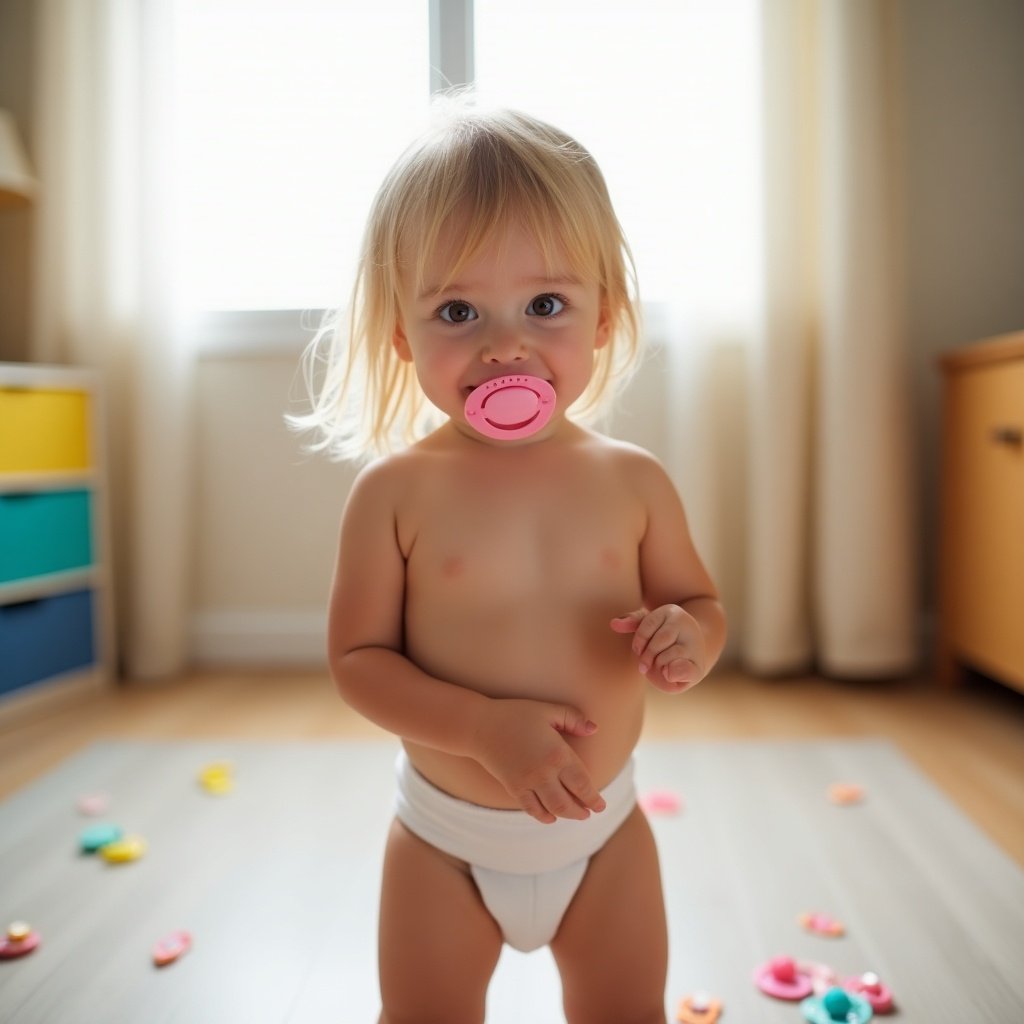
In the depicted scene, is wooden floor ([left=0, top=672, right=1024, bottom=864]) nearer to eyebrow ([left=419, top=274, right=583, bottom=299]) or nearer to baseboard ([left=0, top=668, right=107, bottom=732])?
baseboard ([left=0, top=668, right=107, bottom=732])

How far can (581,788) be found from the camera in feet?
1.90

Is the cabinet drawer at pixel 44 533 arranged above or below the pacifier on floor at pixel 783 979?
above

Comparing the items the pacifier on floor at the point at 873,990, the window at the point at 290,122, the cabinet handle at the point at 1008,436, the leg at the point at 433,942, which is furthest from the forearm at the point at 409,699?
the window at the point at 290,122

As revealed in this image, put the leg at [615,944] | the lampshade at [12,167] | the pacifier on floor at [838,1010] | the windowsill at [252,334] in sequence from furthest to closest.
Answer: the windowsill at [252,334] < the lampshade at [12,167] < the pacifier on floor at [838,1010] < the leg at [615,944]

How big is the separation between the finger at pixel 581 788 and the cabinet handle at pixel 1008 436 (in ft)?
3.99

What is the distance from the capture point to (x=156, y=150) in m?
1.93

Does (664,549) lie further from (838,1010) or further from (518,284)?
(838,1010)

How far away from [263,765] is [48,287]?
1159mm

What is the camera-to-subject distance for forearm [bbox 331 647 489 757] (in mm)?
628

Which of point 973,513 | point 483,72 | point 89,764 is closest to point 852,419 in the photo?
point 973,513

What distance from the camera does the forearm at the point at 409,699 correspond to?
2.06 ft

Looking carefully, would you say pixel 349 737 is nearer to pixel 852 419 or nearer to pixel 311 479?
pixel 311 479

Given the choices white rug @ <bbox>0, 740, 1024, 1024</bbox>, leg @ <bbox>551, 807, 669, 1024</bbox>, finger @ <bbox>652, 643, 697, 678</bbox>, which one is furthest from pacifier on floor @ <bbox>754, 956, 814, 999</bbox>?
finger @ <bbox>652, 643, 697, 678</bbox>

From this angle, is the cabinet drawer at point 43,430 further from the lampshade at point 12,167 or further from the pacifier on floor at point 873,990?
the pacifier on floor at point 873,990
